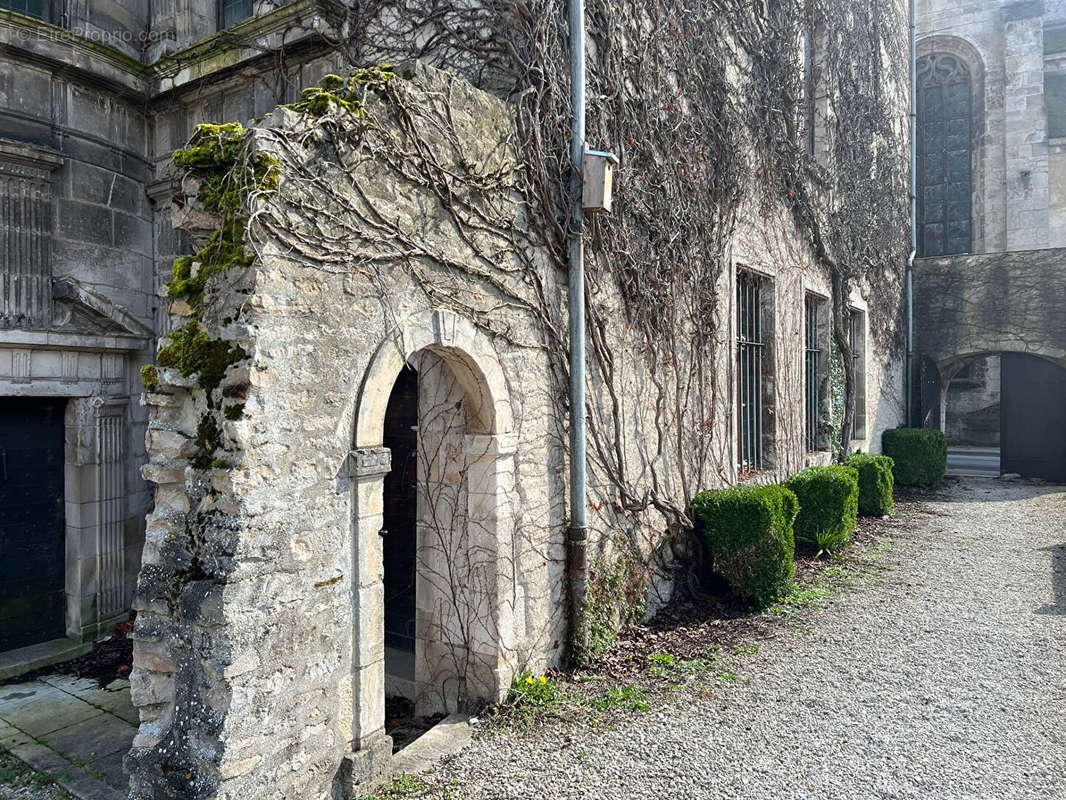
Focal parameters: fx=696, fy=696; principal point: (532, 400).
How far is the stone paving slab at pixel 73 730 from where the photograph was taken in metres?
3.89

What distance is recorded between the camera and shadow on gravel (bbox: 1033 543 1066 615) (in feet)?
19.7

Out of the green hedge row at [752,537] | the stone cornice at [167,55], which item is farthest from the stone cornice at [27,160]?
the green hedge row at [752,537]

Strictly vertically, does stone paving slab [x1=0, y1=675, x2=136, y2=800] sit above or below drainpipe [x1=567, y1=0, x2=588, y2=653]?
below

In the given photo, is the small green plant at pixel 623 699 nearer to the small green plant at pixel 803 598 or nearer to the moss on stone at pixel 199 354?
the small green plant at pixel 803 598

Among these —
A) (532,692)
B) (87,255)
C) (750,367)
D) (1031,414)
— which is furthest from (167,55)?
(1031,414)

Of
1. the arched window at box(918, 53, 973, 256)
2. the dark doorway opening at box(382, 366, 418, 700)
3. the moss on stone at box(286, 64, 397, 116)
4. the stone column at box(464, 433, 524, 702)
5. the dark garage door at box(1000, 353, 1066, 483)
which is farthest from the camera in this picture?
the arched window at box(918, 53, 973, 256)

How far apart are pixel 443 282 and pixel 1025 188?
19999 millimetres

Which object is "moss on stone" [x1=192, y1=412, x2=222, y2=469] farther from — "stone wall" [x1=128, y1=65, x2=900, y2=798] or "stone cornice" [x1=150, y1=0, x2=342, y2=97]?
"stone cornice" [x1=150, y1=0, x2=342, y2=97]

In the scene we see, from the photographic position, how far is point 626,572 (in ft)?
17.9

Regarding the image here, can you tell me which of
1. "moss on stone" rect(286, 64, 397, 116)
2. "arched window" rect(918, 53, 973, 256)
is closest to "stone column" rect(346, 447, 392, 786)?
"moss on stone" rect(286, 64, 397, 116)

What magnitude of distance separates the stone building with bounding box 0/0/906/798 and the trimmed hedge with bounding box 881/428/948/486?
16.1ft

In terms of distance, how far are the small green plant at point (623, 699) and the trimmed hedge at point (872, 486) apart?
660 centimetres

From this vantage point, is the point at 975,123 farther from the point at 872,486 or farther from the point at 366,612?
the point at 366,612

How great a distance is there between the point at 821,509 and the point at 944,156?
52.3 ft
